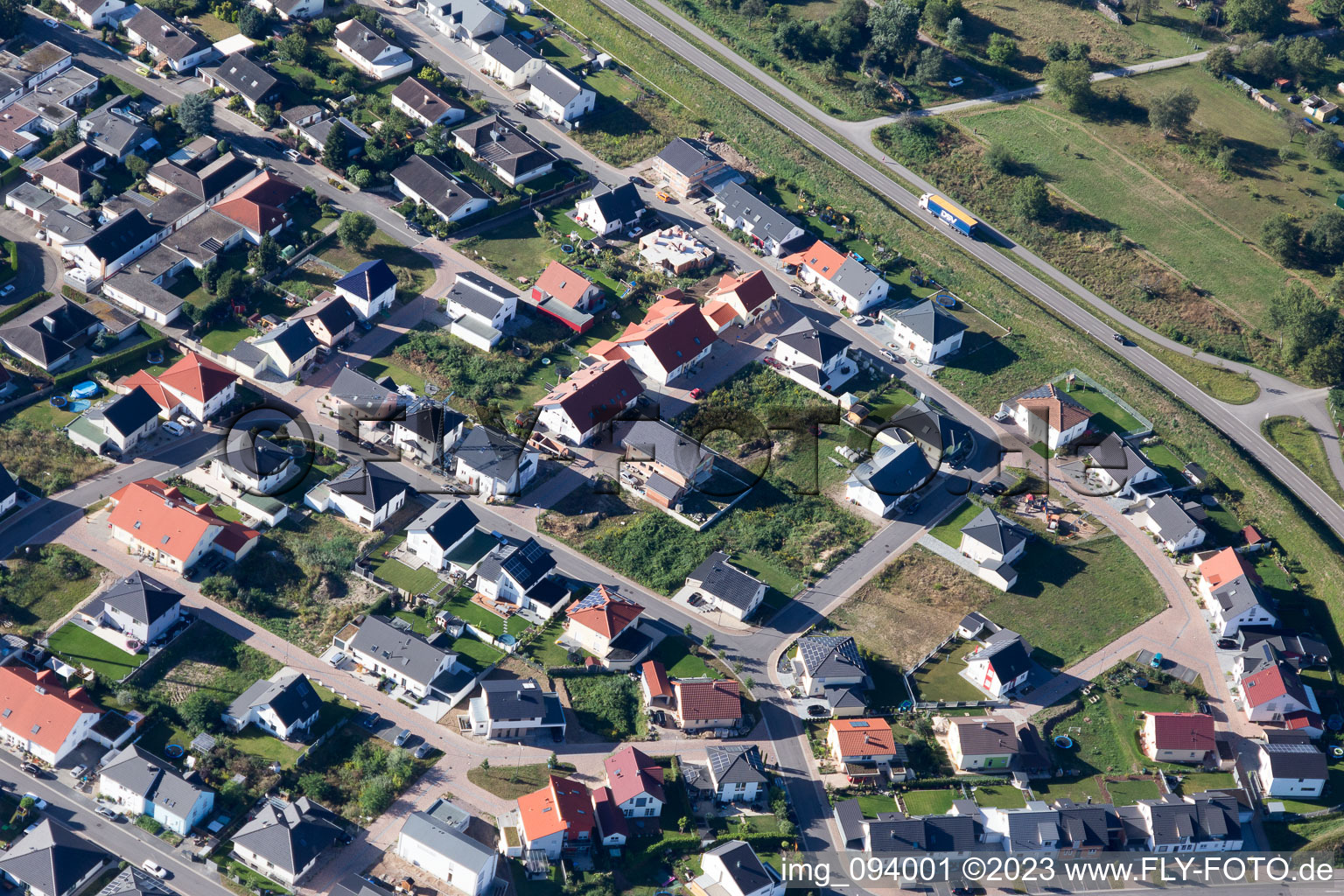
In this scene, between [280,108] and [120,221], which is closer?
[120,221]

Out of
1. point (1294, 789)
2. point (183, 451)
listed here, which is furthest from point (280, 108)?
point (1294, 789)

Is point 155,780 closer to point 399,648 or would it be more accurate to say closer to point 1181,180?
point 399,648

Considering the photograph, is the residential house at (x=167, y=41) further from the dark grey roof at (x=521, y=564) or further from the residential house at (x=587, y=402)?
the dark grey roof at (x=521, y=564)

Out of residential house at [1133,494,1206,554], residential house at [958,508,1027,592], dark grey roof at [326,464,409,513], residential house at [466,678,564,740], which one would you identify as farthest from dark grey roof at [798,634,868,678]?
dark grey roof at [326,464,409,513]

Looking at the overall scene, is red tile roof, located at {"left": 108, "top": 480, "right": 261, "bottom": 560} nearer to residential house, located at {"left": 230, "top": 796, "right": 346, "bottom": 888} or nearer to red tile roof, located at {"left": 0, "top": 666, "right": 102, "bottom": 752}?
red tile roof, located at {"left": 0, "top": 666, "right": 102, "bottom": 752}

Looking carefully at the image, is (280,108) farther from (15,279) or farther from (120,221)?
(15,279)

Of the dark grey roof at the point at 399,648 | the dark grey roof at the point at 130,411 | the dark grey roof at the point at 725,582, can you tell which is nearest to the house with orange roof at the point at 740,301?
the dark grey roof at the point at 725,582
